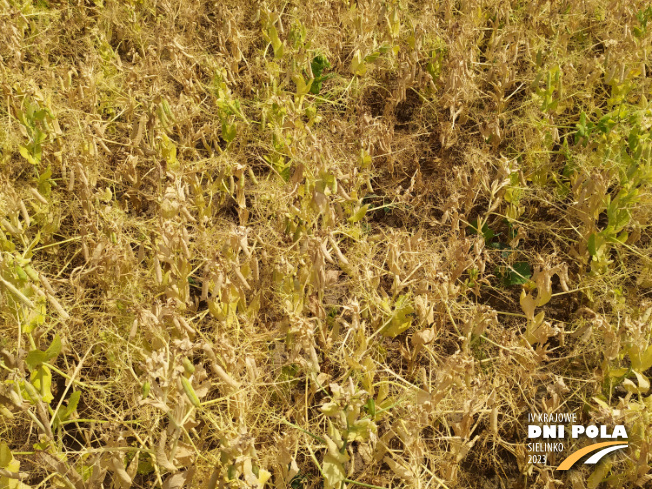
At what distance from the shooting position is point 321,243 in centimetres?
150

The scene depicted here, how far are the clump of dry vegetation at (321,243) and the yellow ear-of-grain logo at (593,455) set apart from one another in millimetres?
35

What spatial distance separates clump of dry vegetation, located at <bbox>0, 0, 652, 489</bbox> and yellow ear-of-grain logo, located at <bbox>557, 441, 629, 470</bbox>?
0.11ft

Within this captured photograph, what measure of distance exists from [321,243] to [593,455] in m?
0.84

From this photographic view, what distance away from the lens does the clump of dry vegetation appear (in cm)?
134

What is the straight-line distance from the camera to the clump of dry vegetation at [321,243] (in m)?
1.34

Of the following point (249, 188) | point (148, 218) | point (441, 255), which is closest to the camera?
point (441, 255)

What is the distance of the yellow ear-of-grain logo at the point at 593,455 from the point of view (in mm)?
1357

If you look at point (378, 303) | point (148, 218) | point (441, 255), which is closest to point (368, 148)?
point (441, 255)

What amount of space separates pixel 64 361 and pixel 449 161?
1460mm

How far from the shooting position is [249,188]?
209 cm

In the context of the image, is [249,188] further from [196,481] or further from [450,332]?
[196,481]

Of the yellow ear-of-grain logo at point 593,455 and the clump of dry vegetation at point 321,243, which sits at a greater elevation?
the clump of dry vegetation at point 321,243

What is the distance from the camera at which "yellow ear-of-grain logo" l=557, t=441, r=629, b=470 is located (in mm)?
1357

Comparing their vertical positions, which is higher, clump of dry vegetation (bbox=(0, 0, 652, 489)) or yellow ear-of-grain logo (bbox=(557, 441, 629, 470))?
A: clump of dry vegetation (bbox=(0, 0, 652, 489))
